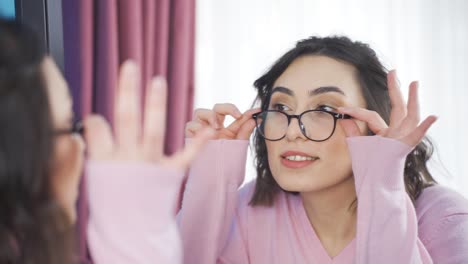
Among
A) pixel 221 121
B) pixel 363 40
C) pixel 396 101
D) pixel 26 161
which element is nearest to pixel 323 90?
pixel 396 101

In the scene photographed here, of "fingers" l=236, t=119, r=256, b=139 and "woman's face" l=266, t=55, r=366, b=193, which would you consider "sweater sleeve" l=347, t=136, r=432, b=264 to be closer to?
→ "woman's face" l=266, t=55, r=366, b=193

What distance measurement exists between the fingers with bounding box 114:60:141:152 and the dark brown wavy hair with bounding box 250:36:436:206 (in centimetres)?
81

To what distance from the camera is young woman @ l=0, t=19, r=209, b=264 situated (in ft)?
1.75

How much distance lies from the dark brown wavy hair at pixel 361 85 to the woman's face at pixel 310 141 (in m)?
0.04

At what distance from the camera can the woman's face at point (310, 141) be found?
1.23 metres

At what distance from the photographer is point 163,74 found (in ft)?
6.40

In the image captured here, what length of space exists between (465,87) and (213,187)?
2029 millimetres

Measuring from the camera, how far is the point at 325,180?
1.24 metres

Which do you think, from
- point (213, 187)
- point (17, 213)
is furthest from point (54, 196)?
point (213, 187)

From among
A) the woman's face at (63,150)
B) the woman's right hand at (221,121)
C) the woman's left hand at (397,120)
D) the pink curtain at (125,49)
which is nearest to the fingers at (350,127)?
the woman's left hand at (397,120)

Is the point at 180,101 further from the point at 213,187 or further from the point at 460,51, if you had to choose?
the point at 460,51

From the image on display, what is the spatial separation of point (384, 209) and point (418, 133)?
7.5 inches

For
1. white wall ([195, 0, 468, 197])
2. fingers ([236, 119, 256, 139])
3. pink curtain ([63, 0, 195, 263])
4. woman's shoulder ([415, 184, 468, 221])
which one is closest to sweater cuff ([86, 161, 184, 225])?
fingers ([236, 119, 256, 139])

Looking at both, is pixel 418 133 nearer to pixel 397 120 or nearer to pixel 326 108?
pixel 397 120
